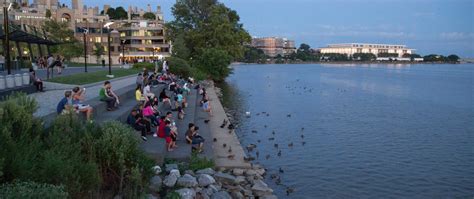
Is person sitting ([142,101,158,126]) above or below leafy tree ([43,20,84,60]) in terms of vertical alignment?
below

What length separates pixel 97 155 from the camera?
1076 centimetres

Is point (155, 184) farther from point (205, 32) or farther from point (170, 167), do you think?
point (205, 32)

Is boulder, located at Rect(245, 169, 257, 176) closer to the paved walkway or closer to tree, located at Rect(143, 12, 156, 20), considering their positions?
the paved walkway

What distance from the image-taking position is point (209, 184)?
13.7 m

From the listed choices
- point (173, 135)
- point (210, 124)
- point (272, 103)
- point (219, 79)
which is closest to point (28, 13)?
point (219, 79)

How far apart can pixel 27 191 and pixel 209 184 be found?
704 cm

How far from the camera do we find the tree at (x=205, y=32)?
228ft

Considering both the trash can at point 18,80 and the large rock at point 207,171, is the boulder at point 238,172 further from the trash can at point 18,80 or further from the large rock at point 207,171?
the trash can at point 18,80

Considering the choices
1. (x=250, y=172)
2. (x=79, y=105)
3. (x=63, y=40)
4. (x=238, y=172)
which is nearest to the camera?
(x=79, y=105)

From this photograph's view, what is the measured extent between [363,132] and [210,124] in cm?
942

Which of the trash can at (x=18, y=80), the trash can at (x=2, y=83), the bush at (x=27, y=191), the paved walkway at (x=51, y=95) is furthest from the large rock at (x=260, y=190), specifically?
the trash can at (x=18, y=80)

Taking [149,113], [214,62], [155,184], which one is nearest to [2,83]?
[149,113]

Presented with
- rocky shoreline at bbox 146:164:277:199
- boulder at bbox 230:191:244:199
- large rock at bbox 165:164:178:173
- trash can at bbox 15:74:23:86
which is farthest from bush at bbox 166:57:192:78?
large rock at bbox 165:164:178:173

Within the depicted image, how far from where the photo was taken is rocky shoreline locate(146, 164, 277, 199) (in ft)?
40.0
